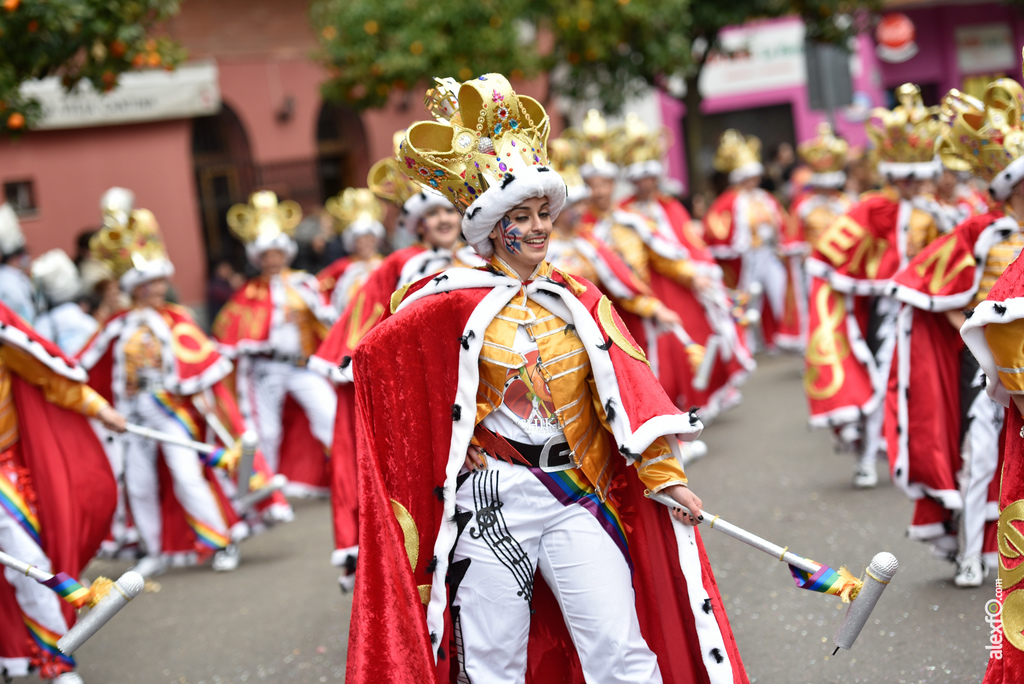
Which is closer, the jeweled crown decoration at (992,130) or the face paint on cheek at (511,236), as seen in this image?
the face paint on cheek at (511,236)

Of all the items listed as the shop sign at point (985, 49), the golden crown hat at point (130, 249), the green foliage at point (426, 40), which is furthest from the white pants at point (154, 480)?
the shop sign at point (985, 49)

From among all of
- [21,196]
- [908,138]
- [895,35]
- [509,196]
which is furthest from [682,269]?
[895,35]

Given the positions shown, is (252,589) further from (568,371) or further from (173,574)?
(568,371)

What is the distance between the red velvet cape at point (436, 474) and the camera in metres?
3.62

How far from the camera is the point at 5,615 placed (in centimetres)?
532

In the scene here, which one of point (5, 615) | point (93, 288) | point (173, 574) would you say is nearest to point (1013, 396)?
point (5, 615)

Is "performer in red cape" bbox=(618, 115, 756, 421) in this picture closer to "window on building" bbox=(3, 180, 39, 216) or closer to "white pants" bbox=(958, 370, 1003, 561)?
"white pants" bbox=(958, 370, 1003, 561)

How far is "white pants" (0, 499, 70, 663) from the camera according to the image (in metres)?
5.27

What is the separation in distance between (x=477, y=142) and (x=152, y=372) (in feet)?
14.9

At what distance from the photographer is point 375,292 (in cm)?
567

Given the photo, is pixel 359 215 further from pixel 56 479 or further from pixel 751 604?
pixel 751 604

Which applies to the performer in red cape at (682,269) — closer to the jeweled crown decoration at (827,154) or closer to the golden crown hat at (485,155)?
the jeweled crown decoration at (827,154)

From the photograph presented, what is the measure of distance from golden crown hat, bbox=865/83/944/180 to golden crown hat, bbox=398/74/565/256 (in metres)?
3.77

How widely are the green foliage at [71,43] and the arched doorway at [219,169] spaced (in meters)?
8.56
